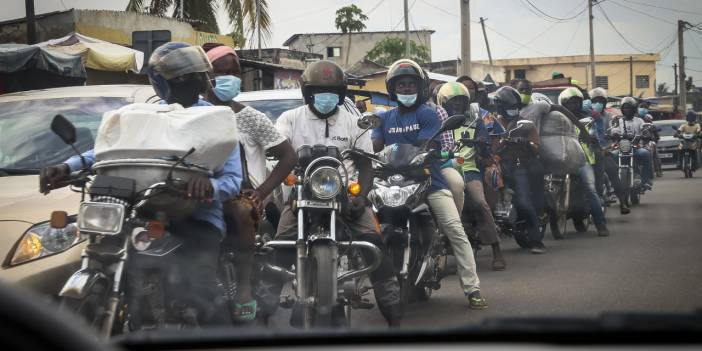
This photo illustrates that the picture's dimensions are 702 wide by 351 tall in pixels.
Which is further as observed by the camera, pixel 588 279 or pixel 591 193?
pixel 591 193

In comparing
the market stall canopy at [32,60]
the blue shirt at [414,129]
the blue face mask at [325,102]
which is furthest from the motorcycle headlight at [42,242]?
the market stall canopy at [32,60]

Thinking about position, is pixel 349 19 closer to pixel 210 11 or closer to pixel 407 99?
pixel 210 11

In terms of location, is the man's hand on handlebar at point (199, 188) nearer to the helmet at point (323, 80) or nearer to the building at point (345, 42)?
the helmet at point (323, 80)

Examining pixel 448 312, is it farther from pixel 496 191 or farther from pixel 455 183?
pixel 496 191

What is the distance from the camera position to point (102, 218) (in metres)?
4.08

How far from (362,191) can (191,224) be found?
1.55 metres

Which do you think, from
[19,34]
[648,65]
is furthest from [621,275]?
[648,65]

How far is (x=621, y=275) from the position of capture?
881cm

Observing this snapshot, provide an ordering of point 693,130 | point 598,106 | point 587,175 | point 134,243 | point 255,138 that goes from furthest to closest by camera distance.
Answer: point 693,130 < point 598,106 < point 587,175 < point 255,138 < point 134,243

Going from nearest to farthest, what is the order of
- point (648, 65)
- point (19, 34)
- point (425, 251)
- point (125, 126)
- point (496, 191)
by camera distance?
point (125, 126) → point (425, 251) → point (496, 191) → point (19, 34) → point (648, 65)

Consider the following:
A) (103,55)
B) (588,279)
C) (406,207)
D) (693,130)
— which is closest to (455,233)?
(406,207)

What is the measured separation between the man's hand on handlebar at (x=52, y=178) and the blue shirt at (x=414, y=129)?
303 cm

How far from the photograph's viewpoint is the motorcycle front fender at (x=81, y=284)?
381cm

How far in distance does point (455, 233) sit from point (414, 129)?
855 millimetres
